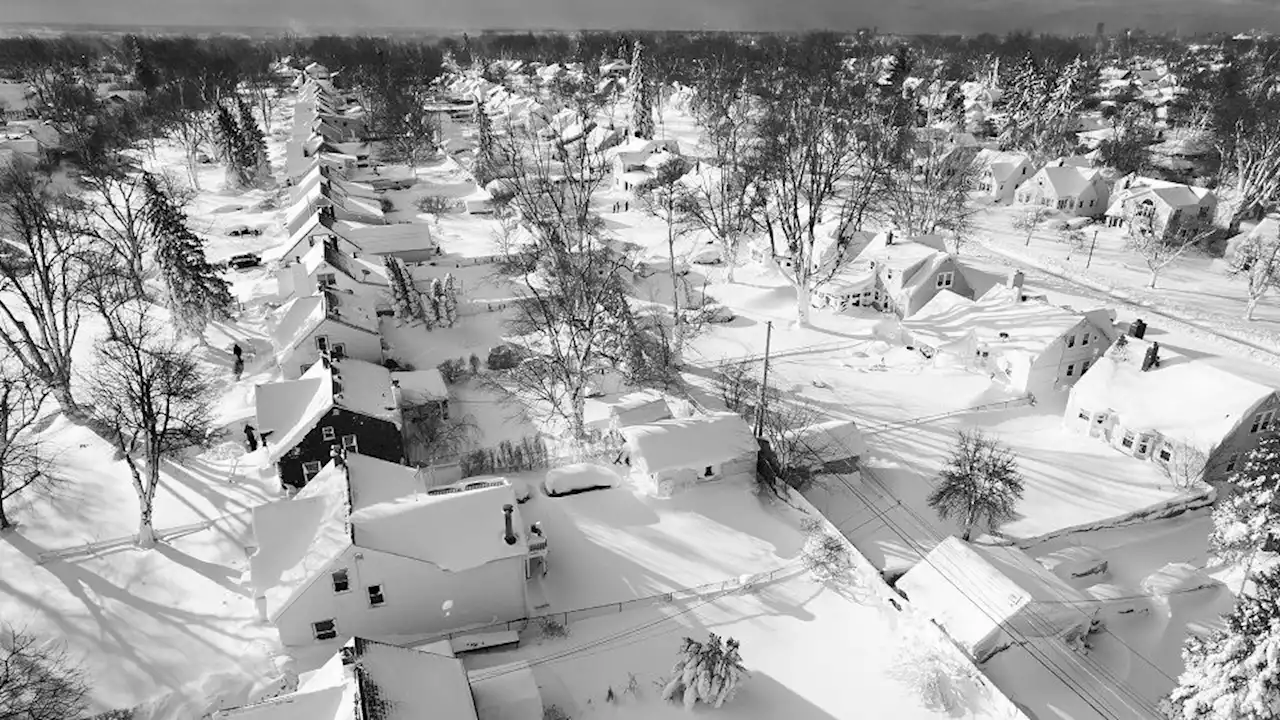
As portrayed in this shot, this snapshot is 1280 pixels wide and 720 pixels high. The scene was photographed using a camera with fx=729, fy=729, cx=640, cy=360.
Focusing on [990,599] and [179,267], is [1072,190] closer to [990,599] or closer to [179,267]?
[990,599]

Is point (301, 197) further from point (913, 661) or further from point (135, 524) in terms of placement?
point (913, 661)

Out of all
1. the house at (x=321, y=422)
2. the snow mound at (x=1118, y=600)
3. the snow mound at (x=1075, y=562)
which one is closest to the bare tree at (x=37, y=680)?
the house at (x=321, y=422)

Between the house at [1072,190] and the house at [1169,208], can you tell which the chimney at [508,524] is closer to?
the house at [1169,208]

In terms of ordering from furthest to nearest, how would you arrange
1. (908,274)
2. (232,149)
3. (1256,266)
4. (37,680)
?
(232,149)
(1256,266)
(908,274)
(37,680)

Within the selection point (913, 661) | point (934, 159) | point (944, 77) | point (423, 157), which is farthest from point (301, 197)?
point (944, 77)

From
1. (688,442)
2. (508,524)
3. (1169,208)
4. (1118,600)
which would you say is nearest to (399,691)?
(508,524)
